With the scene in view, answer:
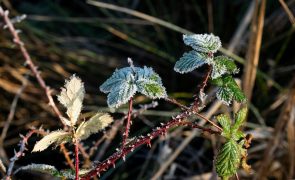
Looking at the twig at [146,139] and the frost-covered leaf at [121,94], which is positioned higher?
the frost-covered leaf at [121,94]

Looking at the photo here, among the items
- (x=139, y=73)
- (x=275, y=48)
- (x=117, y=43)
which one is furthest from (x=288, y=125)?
(x=117, y=43)

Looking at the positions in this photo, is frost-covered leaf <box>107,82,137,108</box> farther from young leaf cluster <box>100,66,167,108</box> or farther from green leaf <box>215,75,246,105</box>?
green leaf <box>215,75,246,105</box>

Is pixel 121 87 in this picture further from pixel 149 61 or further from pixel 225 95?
pixel 149 61

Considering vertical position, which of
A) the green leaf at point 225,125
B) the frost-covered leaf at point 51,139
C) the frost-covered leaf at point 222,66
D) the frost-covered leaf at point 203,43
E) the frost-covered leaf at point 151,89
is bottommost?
the green leaf at point 225,125

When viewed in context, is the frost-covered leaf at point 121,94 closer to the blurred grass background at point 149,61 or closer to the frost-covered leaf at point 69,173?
the frost-covered leaf at point 69,173

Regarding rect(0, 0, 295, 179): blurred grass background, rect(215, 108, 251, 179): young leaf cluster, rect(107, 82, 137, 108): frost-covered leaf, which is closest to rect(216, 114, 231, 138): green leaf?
rect(215, 108, 251, 179): young leaf cluster

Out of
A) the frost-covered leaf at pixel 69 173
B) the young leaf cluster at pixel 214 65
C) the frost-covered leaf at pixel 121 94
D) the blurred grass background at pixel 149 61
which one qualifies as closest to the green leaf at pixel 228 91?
the young leaf cluster at pixel 214 65
